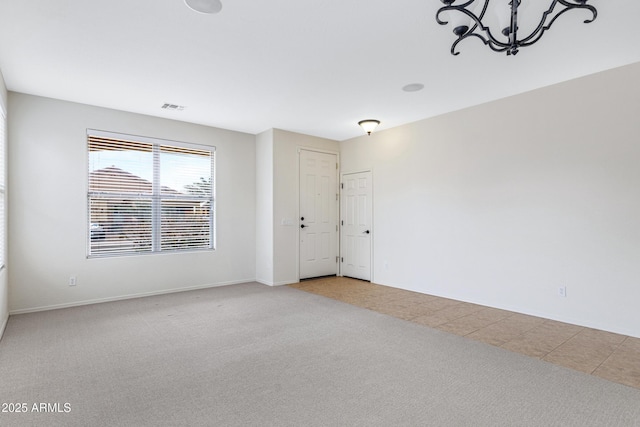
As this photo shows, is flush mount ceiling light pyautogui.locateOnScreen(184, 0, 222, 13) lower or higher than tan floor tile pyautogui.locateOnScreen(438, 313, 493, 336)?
higher

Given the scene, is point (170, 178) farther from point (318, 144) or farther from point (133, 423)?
point (133, 423)

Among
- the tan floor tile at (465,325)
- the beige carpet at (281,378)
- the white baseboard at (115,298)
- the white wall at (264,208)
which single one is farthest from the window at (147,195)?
the tan floor tile at (465,325)

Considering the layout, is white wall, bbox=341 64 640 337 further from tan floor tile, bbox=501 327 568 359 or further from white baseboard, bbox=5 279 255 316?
white baseboard, bbox=5 279 255 316

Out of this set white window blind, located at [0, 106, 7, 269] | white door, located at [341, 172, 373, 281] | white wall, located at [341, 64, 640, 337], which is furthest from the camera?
white door, located at [341, 172, 373, 281]

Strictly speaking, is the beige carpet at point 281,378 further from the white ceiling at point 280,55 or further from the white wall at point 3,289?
the white ceiling at point 280,55

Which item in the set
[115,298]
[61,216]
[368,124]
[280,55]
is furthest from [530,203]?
[61,216]

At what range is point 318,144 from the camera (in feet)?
21.0

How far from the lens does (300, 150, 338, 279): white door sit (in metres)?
6.19

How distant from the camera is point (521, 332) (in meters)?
3.49

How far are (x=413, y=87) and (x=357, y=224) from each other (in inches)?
117

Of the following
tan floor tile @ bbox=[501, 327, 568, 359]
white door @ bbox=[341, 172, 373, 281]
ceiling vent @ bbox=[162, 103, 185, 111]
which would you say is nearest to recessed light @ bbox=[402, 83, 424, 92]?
white door @ bbox=[341, 172, 373, 281]

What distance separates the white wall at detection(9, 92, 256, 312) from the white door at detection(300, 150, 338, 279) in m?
1.97

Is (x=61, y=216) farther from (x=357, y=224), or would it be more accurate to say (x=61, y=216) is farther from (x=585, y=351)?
(x=585, y=351)

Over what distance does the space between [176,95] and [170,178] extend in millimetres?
1542
